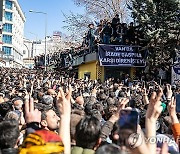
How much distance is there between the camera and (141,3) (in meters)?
20.7

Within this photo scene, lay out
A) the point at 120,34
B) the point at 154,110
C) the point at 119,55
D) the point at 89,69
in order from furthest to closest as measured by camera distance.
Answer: the point at 89,69 < the point at 120,34 < the point at 119,55 < the point at 154,110

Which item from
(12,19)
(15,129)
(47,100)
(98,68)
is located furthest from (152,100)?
(12,19)

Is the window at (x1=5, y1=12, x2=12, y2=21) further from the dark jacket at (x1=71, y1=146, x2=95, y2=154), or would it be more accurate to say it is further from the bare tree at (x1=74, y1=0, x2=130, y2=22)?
the dark jacket at (x1=71, y1=146, x2=95, y2=154)

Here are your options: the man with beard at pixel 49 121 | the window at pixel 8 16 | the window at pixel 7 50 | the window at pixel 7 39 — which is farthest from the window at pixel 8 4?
the man with beard at pixel 49 121

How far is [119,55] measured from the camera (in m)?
20.1

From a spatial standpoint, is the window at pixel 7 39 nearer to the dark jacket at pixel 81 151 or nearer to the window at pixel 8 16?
the window at pixel 8 16

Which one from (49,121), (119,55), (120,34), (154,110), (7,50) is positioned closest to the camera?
(154,110)

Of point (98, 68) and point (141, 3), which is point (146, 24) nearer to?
point (141, 3)

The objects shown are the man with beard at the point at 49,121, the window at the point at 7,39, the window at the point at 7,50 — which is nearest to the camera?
the man with beard at the point at 49,121

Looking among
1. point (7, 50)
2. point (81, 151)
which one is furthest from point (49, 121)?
point (7, 50)

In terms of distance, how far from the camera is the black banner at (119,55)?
65.2ft

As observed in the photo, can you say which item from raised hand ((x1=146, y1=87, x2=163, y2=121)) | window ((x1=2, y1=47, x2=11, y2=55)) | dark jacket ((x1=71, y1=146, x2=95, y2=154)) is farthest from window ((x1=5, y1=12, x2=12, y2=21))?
raised hand ((x1=146, y1=87, x2=163, y2=121))

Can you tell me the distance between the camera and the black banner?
1986 centimetres

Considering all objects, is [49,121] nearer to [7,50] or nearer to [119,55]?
[119,55]
